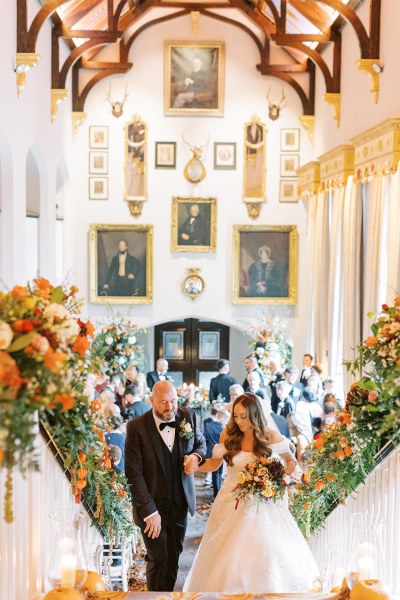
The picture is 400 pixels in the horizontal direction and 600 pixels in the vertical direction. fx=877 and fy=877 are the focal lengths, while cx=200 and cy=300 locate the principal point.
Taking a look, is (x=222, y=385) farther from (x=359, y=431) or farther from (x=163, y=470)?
(x=359, y=431)

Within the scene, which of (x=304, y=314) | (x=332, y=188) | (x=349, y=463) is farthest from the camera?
(x=304, y=314)

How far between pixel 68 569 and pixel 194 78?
14044 mm

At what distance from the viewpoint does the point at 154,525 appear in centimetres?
603

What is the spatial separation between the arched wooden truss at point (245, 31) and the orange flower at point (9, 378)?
9111 millimetres

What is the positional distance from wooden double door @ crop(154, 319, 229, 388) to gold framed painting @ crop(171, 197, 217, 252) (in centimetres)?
199

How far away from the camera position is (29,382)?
304 cm

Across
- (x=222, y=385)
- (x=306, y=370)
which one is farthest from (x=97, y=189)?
(x=306, y=370)

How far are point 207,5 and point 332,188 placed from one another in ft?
15.4

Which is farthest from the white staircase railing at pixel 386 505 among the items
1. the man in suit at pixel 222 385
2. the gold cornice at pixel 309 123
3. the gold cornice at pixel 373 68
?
the gold cornice at pixel 309 123

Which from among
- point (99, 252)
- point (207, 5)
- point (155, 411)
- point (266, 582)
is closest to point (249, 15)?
point (207, 5)

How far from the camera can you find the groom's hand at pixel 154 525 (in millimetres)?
6023

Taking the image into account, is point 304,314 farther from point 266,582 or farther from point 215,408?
point 266,582

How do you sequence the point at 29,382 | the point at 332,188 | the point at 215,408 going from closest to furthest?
the point at 29,382 < the point at 215,408 < the point at 332,188

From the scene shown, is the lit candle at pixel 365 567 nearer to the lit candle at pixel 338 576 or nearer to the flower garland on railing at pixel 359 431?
the lit candle at pixel 338 576
